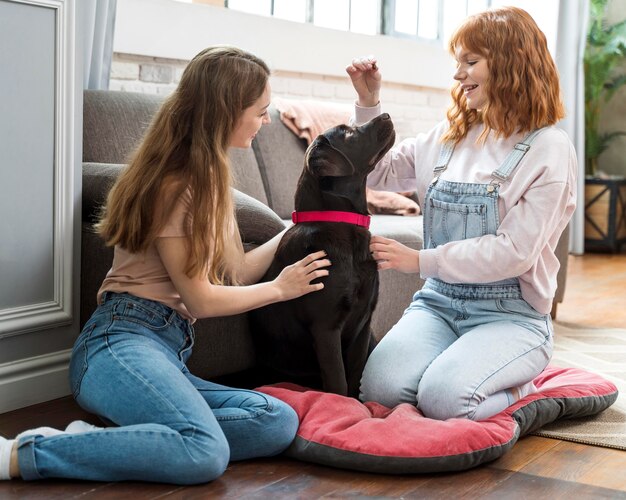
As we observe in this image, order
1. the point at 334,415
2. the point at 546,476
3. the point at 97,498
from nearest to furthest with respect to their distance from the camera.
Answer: the point at 97,498 → the point at 546,476 → the point at 334,415

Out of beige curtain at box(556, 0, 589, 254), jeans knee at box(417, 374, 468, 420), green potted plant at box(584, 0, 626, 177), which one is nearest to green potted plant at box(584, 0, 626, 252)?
green potted plant at box(584, 0, 626, 177)

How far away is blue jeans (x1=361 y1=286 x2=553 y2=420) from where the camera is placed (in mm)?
1964

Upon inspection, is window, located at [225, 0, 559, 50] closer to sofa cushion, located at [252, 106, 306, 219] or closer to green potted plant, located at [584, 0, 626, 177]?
green potted plant, located at [584, 0, 626, 177]

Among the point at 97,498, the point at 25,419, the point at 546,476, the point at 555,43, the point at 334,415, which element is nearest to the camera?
the point at 97,498

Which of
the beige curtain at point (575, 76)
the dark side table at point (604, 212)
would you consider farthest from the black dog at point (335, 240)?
the dark side table at point (604, 212)

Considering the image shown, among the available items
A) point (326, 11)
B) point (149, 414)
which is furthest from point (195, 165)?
point (326, 11)

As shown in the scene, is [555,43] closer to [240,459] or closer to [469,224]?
[469,224]

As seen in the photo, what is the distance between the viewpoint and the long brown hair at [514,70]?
2.06 m

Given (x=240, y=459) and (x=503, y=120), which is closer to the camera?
(x=240, y=459)

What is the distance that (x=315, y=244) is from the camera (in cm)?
200

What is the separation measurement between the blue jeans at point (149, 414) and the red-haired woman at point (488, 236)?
1.33 ft

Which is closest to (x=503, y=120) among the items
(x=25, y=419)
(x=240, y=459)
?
(x=240, y=459)

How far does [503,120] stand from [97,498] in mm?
1254

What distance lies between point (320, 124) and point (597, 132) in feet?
11.7
